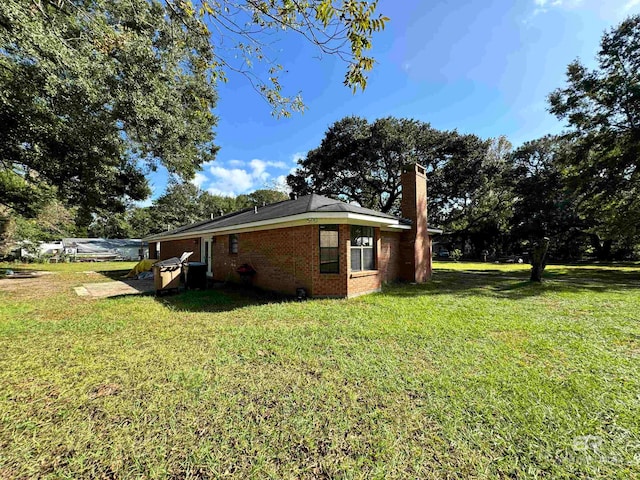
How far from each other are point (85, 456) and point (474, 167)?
28.8 meters

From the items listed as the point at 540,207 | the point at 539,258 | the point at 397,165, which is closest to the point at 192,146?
the point at 539,258

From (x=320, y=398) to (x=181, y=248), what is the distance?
1702 centimetres

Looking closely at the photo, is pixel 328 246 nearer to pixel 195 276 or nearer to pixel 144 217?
pixel 195 276

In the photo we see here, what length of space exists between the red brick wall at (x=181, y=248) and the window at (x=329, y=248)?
381 inches

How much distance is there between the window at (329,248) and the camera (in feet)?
28.3

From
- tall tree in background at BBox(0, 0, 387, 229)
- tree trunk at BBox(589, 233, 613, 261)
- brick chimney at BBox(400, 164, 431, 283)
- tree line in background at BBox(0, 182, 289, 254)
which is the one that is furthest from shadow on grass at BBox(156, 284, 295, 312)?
tree trunk at BBox(589, 233, 613, 261)

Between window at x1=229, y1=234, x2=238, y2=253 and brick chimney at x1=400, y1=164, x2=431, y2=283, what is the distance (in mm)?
7717

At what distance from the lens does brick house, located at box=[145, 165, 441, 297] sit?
28.1ft

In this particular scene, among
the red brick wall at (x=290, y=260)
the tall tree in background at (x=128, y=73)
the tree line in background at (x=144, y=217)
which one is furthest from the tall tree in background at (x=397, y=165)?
the red brick wall at (x=290, y=260)

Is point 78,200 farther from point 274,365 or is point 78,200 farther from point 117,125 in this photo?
point 274,365

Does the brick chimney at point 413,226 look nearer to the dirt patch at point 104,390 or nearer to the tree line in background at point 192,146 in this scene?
the tree line in background at point 192,146

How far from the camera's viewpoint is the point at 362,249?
9.59m

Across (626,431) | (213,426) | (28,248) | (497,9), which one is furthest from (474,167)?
(28,248)

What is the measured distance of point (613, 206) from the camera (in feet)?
60.0
